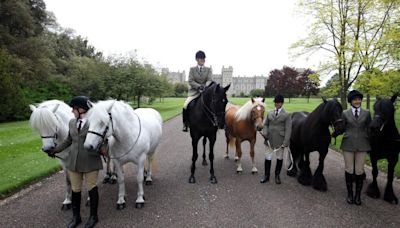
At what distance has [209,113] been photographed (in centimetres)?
616

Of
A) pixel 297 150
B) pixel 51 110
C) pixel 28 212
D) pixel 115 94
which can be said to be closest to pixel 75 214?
pixel 28 212

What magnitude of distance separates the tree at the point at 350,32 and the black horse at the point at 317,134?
1000 cm

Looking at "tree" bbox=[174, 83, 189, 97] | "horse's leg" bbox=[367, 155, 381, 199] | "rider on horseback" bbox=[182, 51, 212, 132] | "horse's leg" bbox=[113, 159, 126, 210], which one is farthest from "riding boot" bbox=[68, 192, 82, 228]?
"tree" bbox=[174, 83, 189, 97]

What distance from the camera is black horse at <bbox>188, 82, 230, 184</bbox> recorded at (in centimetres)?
589

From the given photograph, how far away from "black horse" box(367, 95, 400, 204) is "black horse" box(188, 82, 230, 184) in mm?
3001

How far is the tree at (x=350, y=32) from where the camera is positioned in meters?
13.6

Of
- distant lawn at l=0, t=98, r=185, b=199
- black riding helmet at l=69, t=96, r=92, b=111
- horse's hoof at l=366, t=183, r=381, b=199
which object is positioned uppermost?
black riding helmet at l=69, t=96, r=92, b=111

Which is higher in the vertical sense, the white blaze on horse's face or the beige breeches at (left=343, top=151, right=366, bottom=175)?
the white blaze on horse's face

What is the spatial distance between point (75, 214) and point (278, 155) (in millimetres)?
4495

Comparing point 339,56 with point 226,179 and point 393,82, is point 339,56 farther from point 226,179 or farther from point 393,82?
point 226,179

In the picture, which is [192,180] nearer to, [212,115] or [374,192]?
[212,115]

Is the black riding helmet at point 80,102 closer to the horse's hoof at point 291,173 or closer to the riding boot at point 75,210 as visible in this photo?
the riding boot at point 75,210

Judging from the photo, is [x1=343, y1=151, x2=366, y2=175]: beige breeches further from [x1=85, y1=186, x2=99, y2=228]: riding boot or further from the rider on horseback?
[x1=85, y1=186, x2=99, y2=228]: riding boot

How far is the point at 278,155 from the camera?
6.11 metres
